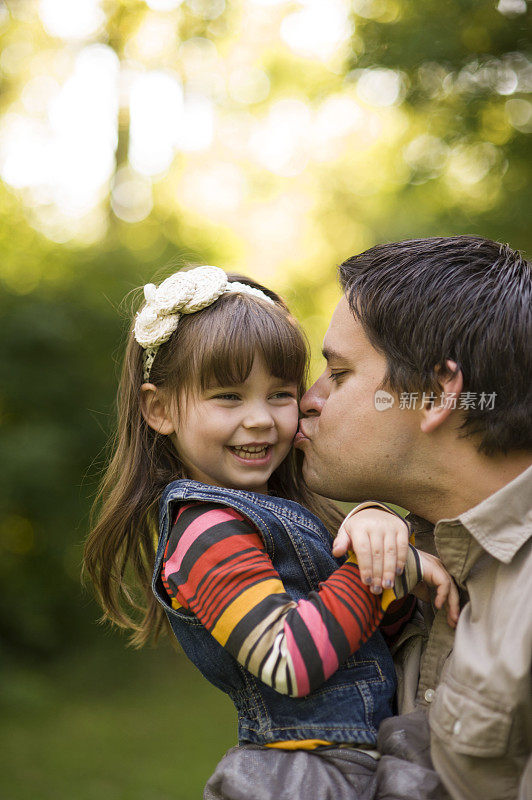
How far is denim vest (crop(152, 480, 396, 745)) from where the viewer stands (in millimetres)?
2037

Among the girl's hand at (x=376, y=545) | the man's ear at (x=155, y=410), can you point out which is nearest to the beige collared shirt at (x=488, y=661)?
the girl's hand at (x=376, y=545)

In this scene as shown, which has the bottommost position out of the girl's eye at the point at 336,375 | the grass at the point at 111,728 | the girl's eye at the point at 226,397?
the grass at the point at 111,728

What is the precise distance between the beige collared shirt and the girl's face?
0.68 meters

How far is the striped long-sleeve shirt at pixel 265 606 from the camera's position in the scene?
6.07ft

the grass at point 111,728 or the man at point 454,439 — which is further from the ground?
the man at point 454,439

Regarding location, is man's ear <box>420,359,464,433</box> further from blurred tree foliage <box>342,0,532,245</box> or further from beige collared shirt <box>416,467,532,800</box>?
blurred tree foliage <box>342,0,532,245</box>

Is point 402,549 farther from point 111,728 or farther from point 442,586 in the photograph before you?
point 111,728

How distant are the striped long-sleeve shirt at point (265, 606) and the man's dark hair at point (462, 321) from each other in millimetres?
462

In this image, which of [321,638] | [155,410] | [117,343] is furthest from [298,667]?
[117,343]

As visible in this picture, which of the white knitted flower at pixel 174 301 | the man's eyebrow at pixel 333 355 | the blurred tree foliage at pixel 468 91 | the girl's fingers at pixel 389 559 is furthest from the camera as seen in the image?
the blurred tree foliage at pixel 468 91

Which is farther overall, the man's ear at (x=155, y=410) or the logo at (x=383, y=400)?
the man's ear at (x=155, y=410)

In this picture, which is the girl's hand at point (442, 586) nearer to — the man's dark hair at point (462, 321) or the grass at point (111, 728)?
the man's dark hair at point (462, 321)

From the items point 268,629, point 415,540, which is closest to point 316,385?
point 415,540

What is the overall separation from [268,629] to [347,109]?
7071mm
